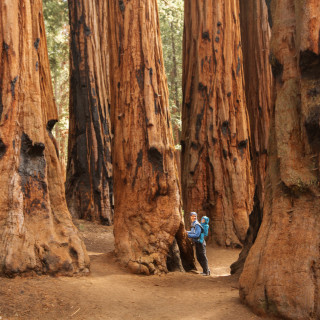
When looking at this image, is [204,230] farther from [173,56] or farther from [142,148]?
[173,56]

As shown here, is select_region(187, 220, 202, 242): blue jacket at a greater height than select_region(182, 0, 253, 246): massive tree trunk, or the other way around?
select_region(182, 0, 253, 246): massive tree trunk

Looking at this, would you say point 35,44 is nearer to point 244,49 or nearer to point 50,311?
point 50,311

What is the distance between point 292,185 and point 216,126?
5.16 m

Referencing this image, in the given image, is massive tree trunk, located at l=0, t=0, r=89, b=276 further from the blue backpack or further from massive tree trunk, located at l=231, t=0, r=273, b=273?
massive tree trunk, located at l=231, t=0, r=273, b=273

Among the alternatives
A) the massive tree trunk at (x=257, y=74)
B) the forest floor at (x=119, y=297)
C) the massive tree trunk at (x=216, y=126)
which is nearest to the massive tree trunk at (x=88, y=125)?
the massive tree trunk at (x=216, y=126)

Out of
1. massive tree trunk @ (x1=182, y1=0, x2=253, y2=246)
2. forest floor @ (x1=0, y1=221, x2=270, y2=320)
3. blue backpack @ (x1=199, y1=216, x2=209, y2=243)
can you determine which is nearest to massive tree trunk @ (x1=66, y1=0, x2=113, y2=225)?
massive tree trunk @ (x1=182, y1=0, x2=253, y2=246)

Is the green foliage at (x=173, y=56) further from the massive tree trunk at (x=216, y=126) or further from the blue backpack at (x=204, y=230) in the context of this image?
the blue backpack at (x=204, y=230)

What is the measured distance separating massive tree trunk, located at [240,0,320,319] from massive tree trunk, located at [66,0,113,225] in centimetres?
663

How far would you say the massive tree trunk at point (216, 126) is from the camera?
28.2 feet

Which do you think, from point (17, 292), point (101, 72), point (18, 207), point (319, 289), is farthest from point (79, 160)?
point (319, 289)

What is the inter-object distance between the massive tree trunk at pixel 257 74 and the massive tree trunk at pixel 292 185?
6.57 meters

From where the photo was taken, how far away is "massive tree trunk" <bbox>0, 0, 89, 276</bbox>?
4520mm

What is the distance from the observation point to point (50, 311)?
3.70 metres

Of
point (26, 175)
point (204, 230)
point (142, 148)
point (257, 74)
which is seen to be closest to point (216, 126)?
point (204, 230)
